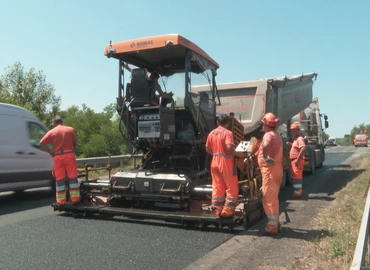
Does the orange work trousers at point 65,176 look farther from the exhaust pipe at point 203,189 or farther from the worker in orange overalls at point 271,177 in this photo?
the worker in orange overalls at point 271,177

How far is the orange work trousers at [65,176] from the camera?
22.3ft

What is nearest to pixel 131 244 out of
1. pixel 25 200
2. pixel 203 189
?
pixel 203 189

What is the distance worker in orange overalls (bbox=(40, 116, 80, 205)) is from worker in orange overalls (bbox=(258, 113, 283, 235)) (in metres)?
3.32

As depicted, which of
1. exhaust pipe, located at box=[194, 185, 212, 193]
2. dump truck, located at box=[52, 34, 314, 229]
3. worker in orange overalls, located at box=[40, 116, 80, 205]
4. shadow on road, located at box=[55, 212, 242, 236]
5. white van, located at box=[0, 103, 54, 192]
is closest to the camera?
shadow on road, located at box=[55, 212, 242, 236]

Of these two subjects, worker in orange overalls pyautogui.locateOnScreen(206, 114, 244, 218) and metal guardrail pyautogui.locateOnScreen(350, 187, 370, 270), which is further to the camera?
worker in orange overalls pyautogui.locateOnScreen(206, 114, 244, 218)

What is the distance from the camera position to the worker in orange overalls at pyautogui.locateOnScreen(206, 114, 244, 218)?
5535mm

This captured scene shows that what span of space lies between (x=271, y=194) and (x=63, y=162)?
3625 millimetres

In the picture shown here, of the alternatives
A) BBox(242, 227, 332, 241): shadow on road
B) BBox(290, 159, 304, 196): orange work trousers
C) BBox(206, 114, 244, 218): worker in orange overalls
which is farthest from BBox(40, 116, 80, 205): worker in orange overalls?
BBox(290, 159, 304, 196): orange work trousers

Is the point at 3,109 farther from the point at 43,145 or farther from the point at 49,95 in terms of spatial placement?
the point at 49,95

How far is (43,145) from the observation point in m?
6.83

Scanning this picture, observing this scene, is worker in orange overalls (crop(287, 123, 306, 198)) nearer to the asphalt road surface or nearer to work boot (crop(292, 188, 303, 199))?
work boot (crop(292, 188, 303, 199))

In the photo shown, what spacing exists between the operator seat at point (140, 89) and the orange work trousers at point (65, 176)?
1511 millimetres

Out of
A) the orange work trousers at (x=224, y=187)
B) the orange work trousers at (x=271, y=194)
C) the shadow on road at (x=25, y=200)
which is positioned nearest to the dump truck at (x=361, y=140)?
the shadow on road at (x=25, y=200)

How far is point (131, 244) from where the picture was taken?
16.4ft
